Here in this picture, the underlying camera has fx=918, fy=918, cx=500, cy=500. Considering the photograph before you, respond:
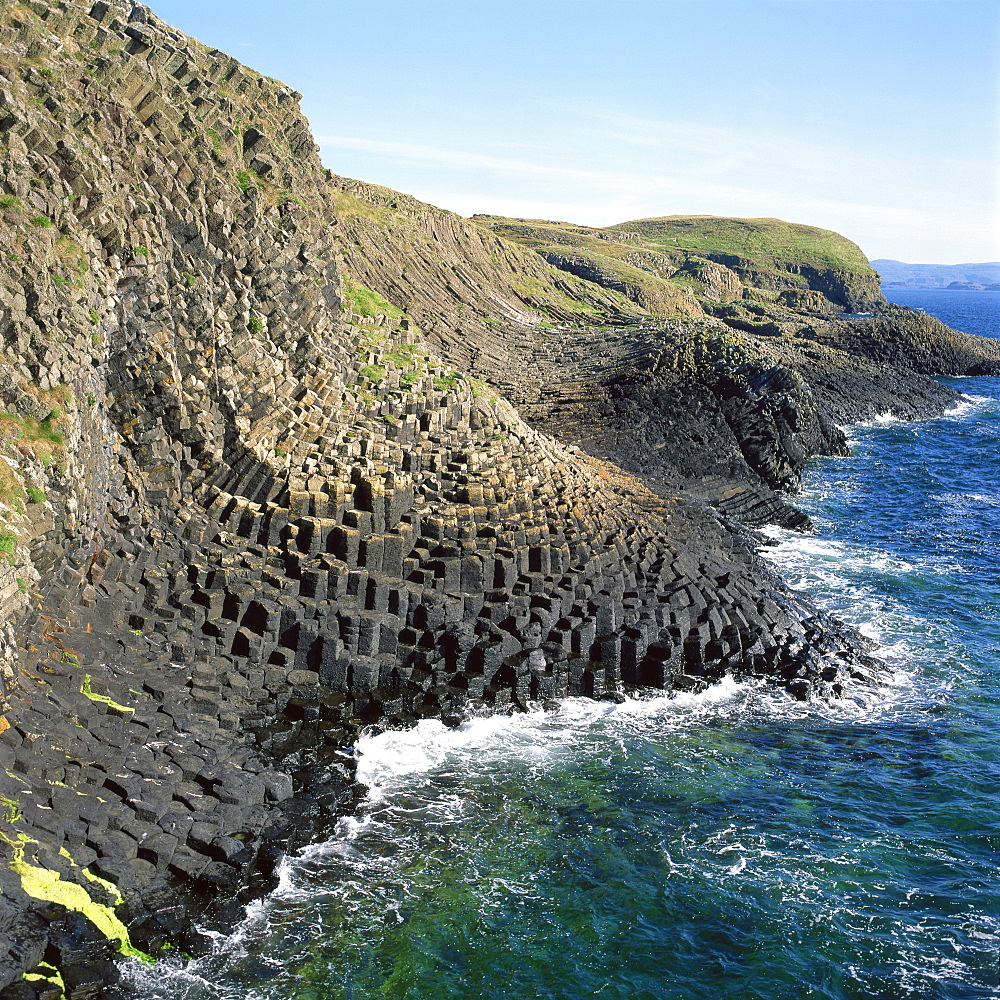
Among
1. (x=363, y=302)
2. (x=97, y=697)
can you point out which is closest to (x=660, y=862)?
(x=97, y=697)

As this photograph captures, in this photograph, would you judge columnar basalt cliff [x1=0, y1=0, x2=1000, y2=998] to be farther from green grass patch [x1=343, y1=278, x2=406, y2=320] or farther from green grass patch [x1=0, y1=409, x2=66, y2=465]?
green grass patch [x1=343, y1=278, x2=406, y2=320]

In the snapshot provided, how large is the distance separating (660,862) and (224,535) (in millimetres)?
11542

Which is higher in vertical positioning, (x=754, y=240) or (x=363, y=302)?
(x=754, y=240)

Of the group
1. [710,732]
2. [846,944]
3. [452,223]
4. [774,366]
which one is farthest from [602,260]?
[846,944]

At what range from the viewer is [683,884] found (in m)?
15.6

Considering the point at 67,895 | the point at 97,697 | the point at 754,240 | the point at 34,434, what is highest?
the point at 754,240

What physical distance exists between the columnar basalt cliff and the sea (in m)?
0.99

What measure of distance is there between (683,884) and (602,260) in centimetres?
8185

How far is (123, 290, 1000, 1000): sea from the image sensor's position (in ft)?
44.5

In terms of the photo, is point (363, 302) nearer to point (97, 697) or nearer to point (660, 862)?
point (97, 697)

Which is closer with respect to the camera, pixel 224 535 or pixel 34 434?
pixel 34 434

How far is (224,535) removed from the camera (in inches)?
814

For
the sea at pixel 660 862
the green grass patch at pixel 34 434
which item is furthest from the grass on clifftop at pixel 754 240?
the green grass patch at pixel 34 434

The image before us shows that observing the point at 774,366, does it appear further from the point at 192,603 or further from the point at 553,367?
the point at 192,603
